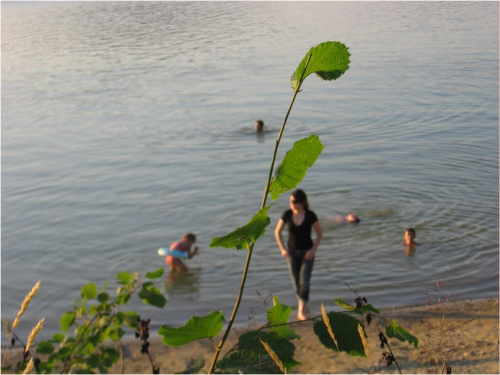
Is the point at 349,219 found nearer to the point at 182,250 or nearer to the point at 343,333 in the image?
the point at 182,250

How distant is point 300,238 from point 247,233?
782 cm

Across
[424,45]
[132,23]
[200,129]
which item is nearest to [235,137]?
[200,129]

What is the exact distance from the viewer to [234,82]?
27359 mm

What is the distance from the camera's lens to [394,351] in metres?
7.89

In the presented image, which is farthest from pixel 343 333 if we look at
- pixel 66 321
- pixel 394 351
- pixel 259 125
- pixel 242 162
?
pixel 259 125

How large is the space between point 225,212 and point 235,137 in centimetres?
605

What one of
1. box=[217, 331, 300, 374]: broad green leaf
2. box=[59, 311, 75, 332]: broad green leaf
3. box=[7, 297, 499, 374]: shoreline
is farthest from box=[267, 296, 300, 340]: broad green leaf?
box=[7, 297, 499, 374]: shoreline

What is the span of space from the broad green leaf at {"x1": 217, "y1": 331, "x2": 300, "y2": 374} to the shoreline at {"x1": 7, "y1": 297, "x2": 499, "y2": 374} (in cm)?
505

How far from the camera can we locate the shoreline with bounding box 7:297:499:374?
24.9 ft

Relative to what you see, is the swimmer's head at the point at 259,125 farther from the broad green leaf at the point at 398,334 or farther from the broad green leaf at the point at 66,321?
the broad green leaf at the point at 398,334

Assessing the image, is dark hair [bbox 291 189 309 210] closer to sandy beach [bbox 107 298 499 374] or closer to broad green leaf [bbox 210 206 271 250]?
sandy beach [bbox 107 298 499 374]

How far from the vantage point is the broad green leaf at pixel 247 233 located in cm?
144

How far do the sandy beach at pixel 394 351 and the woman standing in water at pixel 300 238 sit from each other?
0.69 m

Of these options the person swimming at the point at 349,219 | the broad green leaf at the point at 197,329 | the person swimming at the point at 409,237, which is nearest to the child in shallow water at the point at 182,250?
the person swimming at the point at 349,219
